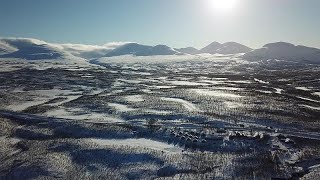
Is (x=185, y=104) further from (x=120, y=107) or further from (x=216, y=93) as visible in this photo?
(x=216, y=93)

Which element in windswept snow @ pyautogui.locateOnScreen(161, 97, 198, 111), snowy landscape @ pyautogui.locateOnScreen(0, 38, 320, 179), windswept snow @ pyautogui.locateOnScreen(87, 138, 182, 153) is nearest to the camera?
snowy landscape @ pyautogui.locateOnScreen(0, 38, 320, 179)

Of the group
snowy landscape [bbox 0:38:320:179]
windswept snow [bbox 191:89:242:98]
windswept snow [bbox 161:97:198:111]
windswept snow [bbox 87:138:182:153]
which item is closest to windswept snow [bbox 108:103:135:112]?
snowy landscape [bbox 0:38:320:179]

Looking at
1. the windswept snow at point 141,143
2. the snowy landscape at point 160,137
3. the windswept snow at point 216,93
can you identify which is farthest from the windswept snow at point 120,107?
the windswept snow at point 216,93

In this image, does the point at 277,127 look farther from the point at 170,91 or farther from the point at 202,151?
the point at 170,91

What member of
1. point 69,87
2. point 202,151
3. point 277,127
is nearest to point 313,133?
point 277,127

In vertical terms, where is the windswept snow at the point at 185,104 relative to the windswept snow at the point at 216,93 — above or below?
above

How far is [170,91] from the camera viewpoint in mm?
79875

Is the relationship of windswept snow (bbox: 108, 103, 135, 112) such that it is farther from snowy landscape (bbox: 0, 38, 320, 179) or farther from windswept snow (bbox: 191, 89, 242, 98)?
windswept snow (bbox: 191, 89, 242, 98)

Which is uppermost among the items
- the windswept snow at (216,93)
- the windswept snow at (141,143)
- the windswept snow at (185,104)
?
the windswept snow at (141,143)

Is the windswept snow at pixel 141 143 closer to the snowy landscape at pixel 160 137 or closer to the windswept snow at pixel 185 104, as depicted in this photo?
the snowy landscape at pixel 160 137

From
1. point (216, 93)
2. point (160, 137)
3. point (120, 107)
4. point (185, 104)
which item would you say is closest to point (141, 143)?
point (160, 137)

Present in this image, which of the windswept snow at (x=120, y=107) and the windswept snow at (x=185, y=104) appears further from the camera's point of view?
the windswept snow at (x=185, y=104)

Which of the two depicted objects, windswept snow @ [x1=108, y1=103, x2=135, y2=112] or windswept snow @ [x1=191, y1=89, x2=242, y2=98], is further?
windswept snow @ [x1=191, y1=89, x2=242, y2=98]

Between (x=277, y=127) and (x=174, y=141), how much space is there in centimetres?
1509
